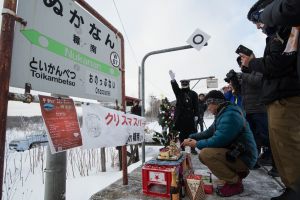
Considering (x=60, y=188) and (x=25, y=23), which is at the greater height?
(x=25, y=23)

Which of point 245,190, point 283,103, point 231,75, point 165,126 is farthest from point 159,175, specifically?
point 165,126

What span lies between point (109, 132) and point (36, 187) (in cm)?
396

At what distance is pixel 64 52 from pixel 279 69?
2013 mm

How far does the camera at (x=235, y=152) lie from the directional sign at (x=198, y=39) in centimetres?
241

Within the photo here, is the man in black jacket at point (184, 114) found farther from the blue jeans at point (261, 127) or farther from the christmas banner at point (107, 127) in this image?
the christmas banner at point (107, 127)

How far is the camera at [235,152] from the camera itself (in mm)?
2461

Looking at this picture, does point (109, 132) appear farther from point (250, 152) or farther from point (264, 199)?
point (264, 199)

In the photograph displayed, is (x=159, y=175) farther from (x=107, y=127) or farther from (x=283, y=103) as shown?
(x=283, y=103)

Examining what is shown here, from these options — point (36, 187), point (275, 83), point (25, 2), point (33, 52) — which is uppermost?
point (25, 2)

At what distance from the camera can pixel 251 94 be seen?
11.6ft

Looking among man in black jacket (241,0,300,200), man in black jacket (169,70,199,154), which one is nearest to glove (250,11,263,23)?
man in black jacket (241,0,300,200)

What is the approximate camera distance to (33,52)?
1.78m

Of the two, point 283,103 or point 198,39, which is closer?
point 283,103

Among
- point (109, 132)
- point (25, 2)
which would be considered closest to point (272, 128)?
point (109, 132)
